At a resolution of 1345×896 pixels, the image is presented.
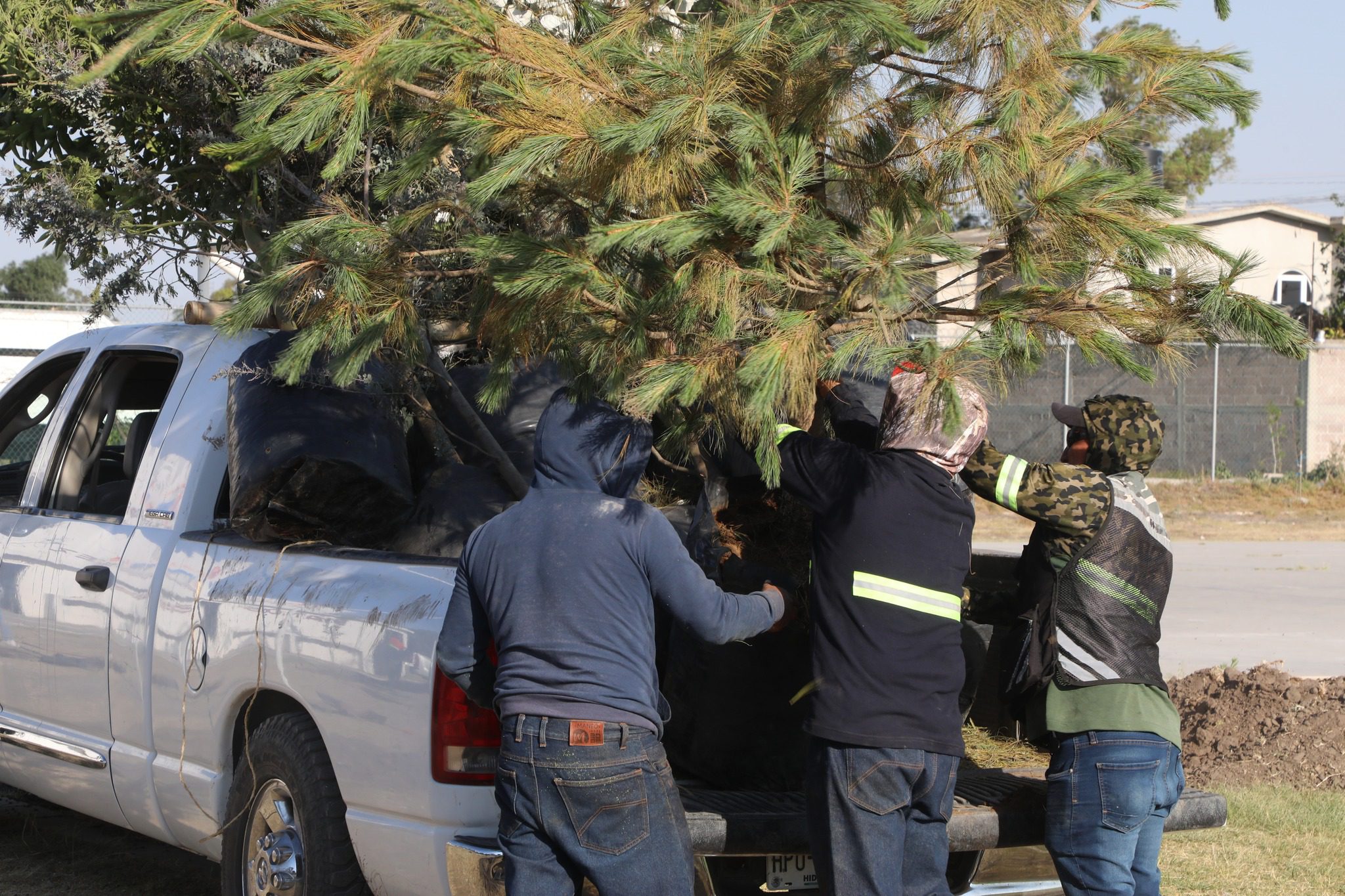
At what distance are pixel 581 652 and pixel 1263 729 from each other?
15.3ft

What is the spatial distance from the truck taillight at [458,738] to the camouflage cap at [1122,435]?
179cm

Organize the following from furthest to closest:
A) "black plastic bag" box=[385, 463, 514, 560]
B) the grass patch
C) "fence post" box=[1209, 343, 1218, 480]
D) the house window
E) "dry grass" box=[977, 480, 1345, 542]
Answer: the house window → "fence post" box=[1209, 343, 1218, 480] → "dry grass" box=[977, 480, 1345, 542] → the grass patch → "black plastic bag" box=[385, 463, 514, 560]

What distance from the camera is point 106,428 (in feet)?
17.4

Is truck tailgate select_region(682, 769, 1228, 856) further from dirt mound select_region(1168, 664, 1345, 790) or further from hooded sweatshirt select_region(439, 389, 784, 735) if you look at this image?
dirt mound select_region(1168, 664, 1345, 790)

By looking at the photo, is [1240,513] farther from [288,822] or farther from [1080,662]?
[288,822]

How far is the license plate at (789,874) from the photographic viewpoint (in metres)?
3.39

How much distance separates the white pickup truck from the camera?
11.0 ft

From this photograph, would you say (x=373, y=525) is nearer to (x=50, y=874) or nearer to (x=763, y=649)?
(x=763, y=649)

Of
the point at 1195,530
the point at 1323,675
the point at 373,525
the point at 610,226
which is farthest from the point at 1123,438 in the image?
the point at 1195,530

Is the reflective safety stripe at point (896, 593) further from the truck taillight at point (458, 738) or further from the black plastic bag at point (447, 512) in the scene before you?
the black plastic bag at point (447, 512)

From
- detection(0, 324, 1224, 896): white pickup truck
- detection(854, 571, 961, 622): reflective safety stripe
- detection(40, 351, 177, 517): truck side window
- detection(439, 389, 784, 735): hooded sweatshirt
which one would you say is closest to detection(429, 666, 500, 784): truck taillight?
detection(0, 324, 1224, 896): white pickup truck

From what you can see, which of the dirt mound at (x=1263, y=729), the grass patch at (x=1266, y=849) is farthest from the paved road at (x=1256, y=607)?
the grass patch at (x=1266, y=849)

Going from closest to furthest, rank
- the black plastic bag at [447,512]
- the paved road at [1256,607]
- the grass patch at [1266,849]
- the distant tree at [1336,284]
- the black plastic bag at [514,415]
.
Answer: the black plastic bag at [447,512], the grass patch at [1266,849], the black plastic bag at [514,415], the paved road at [1256,607], the distant tree at [1336,284]

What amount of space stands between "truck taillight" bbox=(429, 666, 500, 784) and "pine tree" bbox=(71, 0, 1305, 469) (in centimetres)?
85
